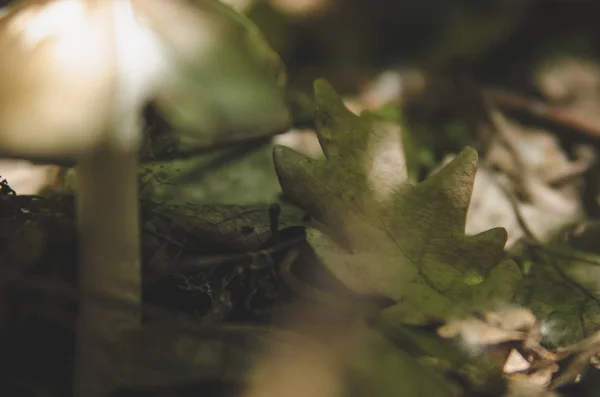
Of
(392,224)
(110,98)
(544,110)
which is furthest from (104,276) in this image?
(544,110)

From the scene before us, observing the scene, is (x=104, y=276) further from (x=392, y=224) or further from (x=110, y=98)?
(x=392, y=224)

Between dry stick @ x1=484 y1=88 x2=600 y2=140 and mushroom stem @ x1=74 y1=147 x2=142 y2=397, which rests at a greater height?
dry stick @ x1=484 y1=88 x2=600 y2=140

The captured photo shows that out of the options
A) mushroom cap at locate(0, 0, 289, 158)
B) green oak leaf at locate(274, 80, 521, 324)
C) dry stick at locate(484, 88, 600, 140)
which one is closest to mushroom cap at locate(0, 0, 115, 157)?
mushroom cap at locate(0, 0, 289, 158)

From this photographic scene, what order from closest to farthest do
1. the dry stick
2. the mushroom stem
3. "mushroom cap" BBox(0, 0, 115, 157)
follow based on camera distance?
"mushroom cap" BBox(0, 0, 115, 157) < the mushroom stem < the dry stick

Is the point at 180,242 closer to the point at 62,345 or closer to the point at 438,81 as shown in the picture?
the point at 62,345

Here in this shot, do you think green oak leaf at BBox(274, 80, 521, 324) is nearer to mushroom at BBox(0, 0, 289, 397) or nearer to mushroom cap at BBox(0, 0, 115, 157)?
mushroom at BBox(0, 0, 289, 397)

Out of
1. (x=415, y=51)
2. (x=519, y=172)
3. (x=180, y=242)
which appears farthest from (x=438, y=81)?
(x=180, y=242)

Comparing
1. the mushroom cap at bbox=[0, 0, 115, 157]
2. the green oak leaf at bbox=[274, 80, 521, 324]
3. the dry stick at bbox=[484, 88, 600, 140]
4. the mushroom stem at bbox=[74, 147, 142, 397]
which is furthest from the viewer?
the dry stick at bbox=[484, 88, 600, 140]
